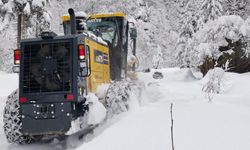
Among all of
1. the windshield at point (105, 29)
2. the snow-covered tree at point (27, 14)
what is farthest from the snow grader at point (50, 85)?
the snow-covered tree at point (27, 14)

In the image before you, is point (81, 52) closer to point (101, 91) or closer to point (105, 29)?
point (101, 91)

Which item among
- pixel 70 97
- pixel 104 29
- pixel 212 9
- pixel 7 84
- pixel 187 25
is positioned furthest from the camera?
pixel 187 25

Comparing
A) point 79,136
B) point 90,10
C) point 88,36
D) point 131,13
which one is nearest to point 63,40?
point 88,36

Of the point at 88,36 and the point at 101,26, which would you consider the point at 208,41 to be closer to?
the point at 101,26

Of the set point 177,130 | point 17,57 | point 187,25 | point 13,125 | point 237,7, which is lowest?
point 13,125

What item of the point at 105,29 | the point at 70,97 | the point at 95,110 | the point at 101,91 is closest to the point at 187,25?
the point at 105,29

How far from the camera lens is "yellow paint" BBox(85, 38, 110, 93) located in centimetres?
754

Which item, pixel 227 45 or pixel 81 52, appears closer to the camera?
pixel 81 52

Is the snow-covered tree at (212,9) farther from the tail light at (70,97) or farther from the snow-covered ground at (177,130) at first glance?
the tail light at (70,97)

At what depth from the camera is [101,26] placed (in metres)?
9.24

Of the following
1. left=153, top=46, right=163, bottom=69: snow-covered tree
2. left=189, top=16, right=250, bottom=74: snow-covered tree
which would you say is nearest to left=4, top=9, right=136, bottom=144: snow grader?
left=189, top=16, right=250, bottom=74: snow-covered tree

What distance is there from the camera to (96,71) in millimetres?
7863

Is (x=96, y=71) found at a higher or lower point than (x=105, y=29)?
Result: lower

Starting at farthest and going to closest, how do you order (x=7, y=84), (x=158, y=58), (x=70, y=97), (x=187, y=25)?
(x=158, y=58) < (x=187, y=25) < (x=7, y=84) < (x=70, y=97)
